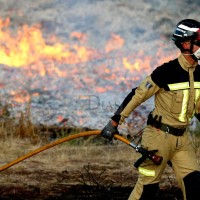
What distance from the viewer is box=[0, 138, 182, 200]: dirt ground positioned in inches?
289

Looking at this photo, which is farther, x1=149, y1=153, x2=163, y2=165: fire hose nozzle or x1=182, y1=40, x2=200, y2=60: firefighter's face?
x1=182, y1=40, x2=200, y2=60: firefighter's face

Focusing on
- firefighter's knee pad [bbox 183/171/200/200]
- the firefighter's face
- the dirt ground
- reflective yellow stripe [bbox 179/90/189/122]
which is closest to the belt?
reflective yellow stripe [bbox 179/90/189/122]

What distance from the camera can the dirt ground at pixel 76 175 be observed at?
7.33 metres

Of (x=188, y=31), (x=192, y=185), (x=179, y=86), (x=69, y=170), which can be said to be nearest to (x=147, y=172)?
(x=192, y=185)

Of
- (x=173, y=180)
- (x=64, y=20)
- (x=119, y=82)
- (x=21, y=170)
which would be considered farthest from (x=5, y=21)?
(x=173, y=180)

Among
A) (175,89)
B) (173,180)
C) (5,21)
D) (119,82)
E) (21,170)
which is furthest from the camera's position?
(5,21)

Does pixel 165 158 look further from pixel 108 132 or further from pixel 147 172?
pixel 108 132

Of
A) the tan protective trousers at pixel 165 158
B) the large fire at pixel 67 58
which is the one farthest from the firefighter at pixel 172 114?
the large fire at pixel 67 58

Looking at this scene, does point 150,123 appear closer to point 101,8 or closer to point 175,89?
point 175,89

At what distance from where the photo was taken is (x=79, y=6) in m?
16.1

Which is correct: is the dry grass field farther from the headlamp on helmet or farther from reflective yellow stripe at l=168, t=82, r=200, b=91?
the headlamp on helmet

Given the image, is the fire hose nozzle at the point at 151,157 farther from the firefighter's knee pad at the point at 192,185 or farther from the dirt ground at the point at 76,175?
the dirt ground at the point at 76,175

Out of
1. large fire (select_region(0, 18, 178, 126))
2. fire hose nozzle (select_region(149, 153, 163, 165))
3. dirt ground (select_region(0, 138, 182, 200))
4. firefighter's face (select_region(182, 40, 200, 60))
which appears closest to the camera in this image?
fire hose nozzle (select_region(149, 153, 163, 165))

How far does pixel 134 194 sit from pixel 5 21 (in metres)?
11.1
